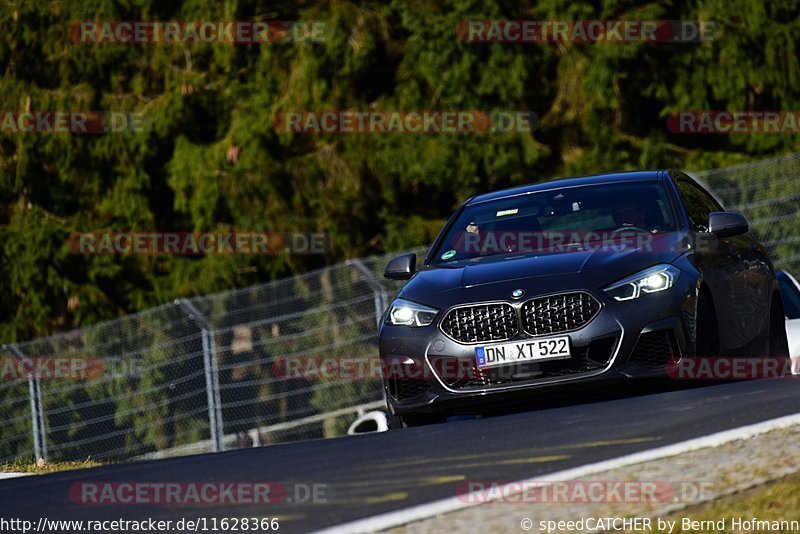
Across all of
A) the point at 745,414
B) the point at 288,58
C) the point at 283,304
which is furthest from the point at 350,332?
the point at 288,58

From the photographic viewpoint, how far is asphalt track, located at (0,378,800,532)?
558cm

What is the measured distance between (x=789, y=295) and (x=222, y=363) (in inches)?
225

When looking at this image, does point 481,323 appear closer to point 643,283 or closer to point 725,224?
point 643,283

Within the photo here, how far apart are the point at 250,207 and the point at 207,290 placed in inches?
59.9

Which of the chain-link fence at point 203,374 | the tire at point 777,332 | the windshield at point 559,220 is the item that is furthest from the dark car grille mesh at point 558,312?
the chain-link fence at point 203,374

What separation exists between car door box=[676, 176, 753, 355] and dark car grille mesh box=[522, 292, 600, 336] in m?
0.88

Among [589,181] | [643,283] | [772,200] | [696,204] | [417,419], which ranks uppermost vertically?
[772,200]

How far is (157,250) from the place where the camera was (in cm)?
2642

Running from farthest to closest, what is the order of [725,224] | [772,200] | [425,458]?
1. [772,200]
2. [725,224]
3. [425,458]

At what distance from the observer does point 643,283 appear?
8406mm

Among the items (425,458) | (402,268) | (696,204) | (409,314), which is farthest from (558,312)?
(696,204)

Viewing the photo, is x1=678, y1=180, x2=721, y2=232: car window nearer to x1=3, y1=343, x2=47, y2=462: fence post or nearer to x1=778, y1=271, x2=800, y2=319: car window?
x1=778, y1=271, x2=800, y2=319: car window

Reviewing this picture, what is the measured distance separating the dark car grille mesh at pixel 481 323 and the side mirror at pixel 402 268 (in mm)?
1338

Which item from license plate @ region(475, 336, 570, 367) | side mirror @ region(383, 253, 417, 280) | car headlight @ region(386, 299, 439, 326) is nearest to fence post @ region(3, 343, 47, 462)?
side mirror @ region(383, 253, 417, 280)
